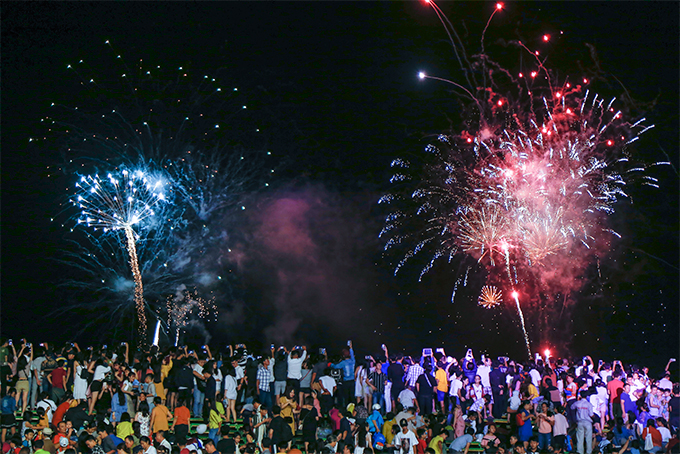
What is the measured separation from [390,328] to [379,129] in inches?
271

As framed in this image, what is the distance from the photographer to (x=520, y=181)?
1902 centimetres

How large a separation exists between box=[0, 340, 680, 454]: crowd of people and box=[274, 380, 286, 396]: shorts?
0.8 inches

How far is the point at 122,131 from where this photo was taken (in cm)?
2119

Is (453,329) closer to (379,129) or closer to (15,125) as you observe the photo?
(379,129)

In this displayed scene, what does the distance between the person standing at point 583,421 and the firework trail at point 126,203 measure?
14167 mm

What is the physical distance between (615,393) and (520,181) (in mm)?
8722

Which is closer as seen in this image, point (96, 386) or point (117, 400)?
point (117, 400)

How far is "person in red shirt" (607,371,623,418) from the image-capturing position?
1135 cm

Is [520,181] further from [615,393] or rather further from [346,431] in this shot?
[346,431]

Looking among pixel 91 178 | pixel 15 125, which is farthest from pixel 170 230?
pixel 15 125

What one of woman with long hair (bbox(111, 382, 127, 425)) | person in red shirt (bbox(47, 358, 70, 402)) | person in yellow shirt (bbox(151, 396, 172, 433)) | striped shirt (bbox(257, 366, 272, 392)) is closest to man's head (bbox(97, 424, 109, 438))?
person in yellow shirt (bbox(151, 396, 172, 433))

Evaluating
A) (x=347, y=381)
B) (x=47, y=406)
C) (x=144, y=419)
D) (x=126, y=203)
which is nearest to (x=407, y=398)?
Answer: (x=347, y=381)

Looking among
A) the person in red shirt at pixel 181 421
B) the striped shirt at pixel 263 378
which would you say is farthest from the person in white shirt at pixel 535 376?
the person in red shirt at pixel 181 421

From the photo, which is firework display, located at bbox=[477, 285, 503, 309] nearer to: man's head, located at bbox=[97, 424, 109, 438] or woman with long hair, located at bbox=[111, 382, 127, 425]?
woman with long hair, located at bbox=[111, 382, 127, 425]
